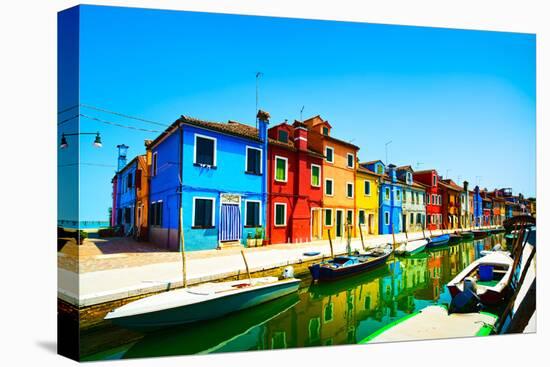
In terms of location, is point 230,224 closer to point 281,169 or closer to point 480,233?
point 281,169

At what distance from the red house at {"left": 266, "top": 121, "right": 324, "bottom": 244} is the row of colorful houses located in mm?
22

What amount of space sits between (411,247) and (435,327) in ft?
17.1

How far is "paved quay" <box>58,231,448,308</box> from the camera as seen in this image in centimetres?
488

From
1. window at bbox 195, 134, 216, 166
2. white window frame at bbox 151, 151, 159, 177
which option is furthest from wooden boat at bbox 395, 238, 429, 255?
white window frame at bbox 151, 151, 159, 177

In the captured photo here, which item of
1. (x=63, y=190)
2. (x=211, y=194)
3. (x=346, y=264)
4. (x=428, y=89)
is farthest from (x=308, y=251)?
(x=63, y=190)

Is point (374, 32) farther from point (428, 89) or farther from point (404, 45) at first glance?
point (428, 89)

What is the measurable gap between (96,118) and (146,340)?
134 inches

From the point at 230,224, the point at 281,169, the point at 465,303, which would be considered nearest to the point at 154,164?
the point at 230,224

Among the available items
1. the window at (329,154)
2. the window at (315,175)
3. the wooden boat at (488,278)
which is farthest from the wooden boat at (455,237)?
the window at (315,175)

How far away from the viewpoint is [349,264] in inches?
373

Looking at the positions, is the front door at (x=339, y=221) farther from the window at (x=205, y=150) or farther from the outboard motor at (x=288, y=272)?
the window at (x=205, y=150)

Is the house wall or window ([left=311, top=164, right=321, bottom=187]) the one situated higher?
window ([left=311, top=164, right=321, bottom=187])

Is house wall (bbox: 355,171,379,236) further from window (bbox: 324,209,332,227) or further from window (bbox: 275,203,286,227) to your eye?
window (bbox: 275,203,286,227)

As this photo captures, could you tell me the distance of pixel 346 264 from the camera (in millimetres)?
9398
